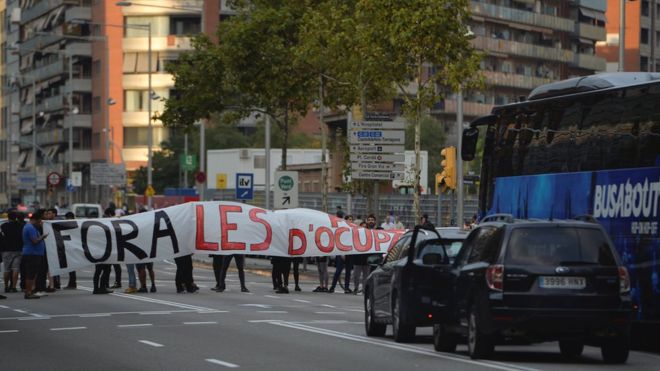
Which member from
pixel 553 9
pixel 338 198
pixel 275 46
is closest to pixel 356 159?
pixel 275 46

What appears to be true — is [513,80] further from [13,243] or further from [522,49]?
[13,243]

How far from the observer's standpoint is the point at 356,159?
45.2m

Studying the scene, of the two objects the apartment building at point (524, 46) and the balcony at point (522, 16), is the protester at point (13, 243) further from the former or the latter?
the balcony at point (522, 16)

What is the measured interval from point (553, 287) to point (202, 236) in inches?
815

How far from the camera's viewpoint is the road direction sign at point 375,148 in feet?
149

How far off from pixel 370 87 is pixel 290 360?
32.8 metres

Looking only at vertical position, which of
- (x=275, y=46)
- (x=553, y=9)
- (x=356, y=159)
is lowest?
(x=356, y=159)

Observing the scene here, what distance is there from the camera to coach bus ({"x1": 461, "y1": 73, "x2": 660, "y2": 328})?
21.1 m

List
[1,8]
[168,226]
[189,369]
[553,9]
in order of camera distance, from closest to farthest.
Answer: [189,369] → [168,226] → [553,9] → [1,8]

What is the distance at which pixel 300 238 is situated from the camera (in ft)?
129

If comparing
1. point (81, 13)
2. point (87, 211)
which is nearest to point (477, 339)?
point (87, 211)

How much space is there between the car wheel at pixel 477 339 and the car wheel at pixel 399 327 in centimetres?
270

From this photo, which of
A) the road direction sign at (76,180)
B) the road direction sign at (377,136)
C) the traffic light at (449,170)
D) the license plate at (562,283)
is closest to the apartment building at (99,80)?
the road direction sign at (76,180)

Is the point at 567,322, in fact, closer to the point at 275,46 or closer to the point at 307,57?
the point at 307,57
